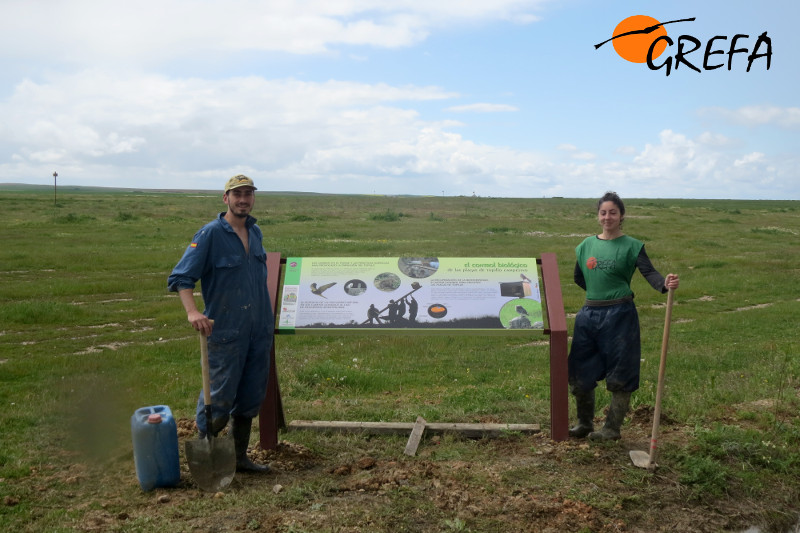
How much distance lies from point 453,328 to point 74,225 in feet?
105

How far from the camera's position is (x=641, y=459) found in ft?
17.4

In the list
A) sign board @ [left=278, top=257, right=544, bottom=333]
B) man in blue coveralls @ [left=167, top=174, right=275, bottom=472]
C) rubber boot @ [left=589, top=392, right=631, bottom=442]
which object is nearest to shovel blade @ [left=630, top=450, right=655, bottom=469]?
rubber boot @ [left=589, top=392, right=631, bottom=442]

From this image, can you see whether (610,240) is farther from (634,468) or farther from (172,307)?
(172,307)

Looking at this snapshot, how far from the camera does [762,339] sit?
1125cm

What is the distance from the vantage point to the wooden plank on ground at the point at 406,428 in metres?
6.19

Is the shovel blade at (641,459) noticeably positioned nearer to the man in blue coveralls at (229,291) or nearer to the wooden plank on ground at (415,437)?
the wooden plank on ground at (415,437)

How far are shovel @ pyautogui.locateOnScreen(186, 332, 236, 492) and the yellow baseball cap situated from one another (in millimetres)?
1134

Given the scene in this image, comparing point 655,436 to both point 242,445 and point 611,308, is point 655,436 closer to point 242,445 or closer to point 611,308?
point 611,308

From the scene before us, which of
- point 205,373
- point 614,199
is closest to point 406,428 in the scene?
point 205,373

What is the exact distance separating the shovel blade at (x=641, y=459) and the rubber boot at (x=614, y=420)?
324mm

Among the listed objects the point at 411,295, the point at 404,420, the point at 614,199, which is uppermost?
the point at 614,199

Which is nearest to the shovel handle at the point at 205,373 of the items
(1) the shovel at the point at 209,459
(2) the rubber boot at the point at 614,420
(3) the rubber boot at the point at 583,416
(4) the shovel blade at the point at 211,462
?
(1) the shovel at the point at 209,459

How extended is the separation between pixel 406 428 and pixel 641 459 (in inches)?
78.9

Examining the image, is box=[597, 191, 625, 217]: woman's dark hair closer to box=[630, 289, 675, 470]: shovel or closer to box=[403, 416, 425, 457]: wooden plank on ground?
box=[630, 289, 675, 470]: shovel
